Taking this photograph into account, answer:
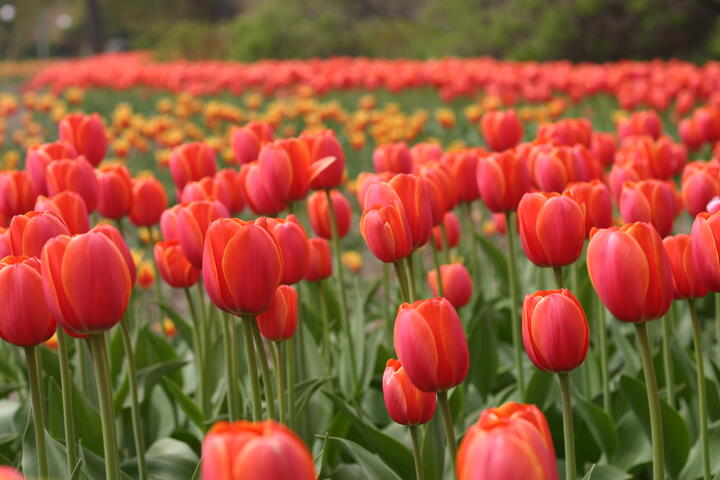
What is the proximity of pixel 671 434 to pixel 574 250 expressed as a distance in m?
0.72

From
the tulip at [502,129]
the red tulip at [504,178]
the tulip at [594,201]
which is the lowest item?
the tulip at [594,201]

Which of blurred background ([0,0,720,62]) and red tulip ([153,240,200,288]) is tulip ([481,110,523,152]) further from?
blurred background ([0,0,720,62])

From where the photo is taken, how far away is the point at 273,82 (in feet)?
35.2

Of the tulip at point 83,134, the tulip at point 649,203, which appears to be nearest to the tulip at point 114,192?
the tulip at point 83,134

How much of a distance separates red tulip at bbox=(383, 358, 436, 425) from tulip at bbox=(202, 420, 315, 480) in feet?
1.95

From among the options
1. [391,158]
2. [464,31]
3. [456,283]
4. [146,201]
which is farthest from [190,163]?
[464,31]

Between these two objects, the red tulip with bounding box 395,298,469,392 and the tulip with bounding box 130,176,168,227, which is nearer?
the red tulip with bounding box 395,298,469,392

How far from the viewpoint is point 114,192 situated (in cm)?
225

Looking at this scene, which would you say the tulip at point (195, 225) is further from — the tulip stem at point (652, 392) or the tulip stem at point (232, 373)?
the tulip stem at point (652, 392)

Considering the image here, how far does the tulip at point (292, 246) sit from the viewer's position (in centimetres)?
155

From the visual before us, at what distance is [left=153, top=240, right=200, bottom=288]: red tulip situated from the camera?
2.02 m

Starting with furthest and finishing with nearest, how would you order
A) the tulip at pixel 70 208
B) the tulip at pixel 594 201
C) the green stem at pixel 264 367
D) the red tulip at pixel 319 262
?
1. the red tulip at pixel 319 262
2. the tulip at pixel 594 201
3. the tulip at pixel 70 208
4. the green stem at pixel 264 367

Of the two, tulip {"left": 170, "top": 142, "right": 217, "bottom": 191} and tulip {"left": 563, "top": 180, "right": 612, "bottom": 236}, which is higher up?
tulip {"left": 170, "top": 142, "right": 217, "bottom": 191}

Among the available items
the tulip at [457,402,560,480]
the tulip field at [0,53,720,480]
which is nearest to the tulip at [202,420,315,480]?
the tulip field at [0,53,720,480]
